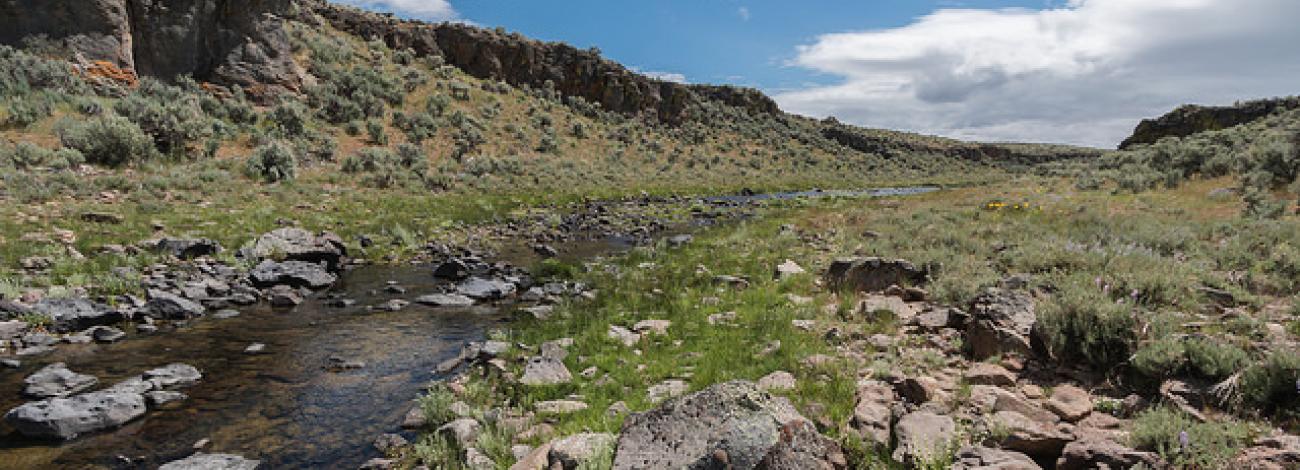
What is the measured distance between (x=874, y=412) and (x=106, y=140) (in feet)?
90.1

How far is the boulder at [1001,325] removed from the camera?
6.87m

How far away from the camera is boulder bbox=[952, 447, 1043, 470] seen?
420 centimetres

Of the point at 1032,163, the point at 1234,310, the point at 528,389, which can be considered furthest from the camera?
the point at 1032,163

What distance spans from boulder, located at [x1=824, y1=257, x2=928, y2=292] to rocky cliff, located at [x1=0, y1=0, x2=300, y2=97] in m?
35.9

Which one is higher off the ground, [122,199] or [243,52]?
[243,52]

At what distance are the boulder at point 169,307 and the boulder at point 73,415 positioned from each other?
13.5 ft

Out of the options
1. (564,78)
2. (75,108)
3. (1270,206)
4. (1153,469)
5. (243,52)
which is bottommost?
(1153,469)

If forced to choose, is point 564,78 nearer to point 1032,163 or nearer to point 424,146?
point 424,146

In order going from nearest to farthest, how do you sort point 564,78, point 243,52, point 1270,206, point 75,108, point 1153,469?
point 1153,469
point 1270,206
point 75,108
point 243,52
point 564,78

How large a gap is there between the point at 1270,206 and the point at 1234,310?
11146 mm

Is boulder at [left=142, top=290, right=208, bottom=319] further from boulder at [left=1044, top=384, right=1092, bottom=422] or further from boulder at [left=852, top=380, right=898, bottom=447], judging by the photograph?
boulder at [left=1044, top=384, right=1092, bottom=422]

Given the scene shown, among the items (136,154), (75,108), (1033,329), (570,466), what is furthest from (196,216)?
(1033,329)

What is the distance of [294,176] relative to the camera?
25.8 meters

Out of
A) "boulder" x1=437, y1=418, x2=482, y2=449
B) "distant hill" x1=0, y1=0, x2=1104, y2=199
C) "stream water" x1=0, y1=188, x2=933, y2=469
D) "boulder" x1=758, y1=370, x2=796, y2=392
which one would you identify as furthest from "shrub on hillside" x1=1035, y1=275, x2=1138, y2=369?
"distant hill" x1=0, y1=0, x2=1104, y2=199
